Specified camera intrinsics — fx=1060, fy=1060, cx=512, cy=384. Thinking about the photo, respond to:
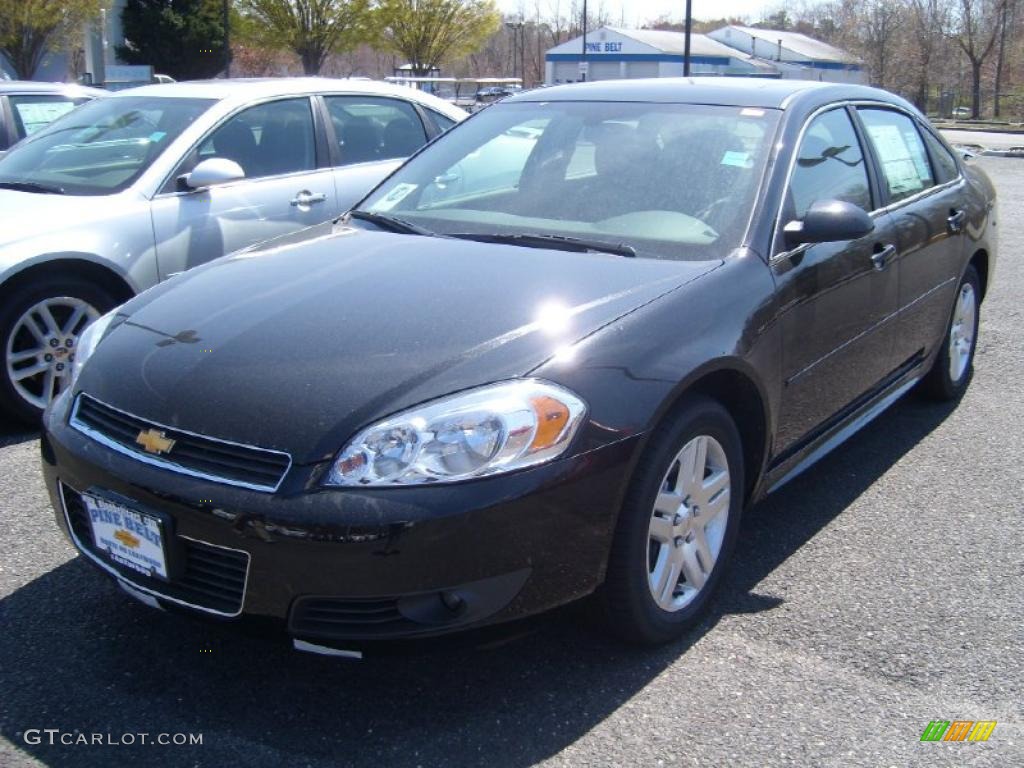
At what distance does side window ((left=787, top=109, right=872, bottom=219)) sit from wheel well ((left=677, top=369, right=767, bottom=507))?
0.71 metres

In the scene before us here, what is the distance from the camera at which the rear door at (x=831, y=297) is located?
3.48 m

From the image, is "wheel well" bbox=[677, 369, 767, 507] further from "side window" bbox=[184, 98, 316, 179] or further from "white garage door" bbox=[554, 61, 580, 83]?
"white garage door" bbox=[554, 61, 580, 83]

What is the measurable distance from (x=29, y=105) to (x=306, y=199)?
2836mm

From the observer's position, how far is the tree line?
28672 millimetres

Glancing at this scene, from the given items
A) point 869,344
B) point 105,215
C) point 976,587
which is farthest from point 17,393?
point 976,587

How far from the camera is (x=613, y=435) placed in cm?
266

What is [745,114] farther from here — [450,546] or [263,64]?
[263,64]

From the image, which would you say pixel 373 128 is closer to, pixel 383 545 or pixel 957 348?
pixel 957 348

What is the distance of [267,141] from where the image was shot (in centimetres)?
594

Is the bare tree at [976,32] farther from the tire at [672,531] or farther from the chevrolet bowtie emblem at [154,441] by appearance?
the chevrolet bowtie emblem at [154,441]

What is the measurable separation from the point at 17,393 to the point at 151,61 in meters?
→ 34.8

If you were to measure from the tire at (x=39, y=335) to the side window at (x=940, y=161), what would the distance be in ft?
13.0

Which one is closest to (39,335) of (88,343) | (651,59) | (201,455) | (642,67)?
(88,343)

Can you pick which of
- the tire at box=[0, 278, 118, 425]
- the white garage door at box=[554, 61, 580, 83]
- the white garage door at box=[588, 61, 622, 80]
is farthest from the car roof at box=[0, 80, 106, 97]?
the white garage door at box=[554, 61, 580, 83]
